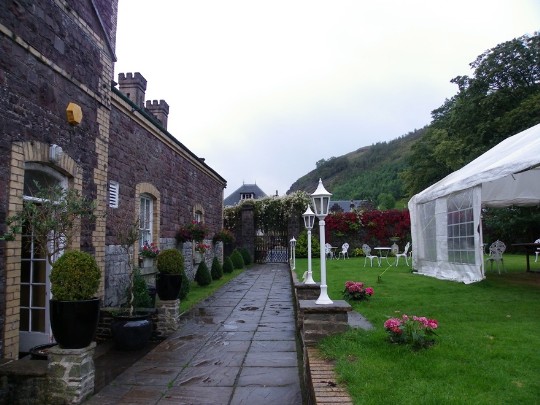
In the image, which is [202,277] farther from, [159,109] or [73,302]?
[73,302]

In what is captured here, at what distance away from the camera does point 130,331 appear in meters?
5.68

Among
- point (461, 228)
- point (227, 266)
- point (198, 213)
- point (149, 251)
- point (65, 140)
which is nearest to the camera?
point (65, 140)

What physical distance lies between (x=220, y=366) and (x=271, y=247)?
1823cm

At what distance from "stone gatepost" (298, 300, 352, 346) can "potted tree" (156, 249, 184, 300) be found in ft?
9.15

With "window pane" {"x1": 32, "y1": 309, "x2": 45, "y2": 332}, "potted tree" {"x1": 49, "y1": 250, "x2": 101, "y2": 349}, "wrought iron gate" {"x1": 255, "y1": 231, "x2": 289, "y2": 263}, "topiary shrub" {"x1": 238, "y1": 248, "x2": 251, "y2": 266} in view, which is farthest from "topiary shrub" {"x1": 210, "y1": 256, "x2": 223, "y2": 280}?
"potted tree" {"x1": 49, "y1": 250, "x2": 101, "y2": 349}

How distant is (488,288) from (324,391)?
760cm

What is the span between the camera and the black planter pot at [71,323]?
12.9 feet

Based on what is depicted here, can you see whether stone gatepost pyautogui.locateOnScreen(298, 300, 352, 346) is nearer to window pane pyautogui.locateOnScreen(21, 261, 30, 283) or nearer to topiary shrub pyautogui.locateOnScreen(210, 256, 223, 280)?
window pane pyautogui.locateOnScreen(21, 261, 30, 283)

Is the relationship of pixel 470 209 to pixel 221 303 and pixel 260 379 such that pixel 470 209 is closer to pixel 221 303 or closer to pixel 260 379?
pixel 221 303

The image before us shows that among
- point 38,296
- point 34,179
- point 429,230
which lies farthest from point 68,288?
point 429,230

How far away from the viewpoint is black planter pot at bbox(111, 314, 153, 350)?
5.69 meters

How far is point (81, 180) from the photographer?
20.4 feet

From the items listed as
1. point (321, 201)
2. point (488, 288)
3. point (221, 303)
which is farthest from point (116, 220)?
point (488, 288)

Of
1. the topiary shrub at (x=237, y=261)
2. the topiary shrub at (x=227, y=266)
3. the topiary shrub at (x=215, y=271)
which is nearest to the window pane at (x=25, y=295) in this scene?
the topiary shrub at (x=215, y=271)
